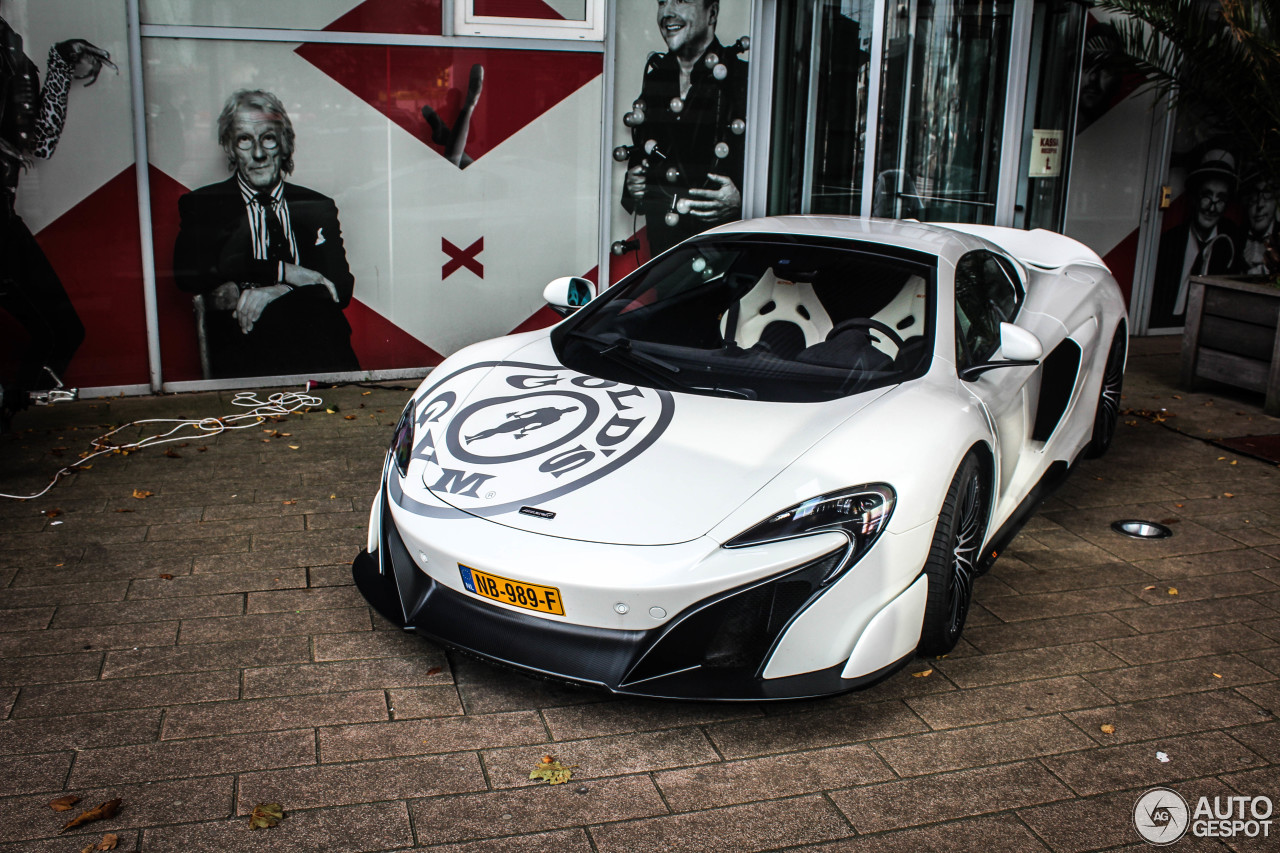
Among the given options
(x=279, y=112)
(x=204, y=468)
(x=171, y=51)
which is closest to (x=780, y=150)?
(x=279, y=112)

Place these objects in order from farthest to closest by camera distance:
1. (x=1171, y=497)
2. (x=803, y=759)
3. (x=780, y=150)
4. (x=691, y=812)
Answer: (x=780, y=150)
(x=1171, y=497)
(x=803, y=759)
(x=691, y=812)

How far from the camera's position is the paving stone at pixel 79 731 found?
3.18 meters

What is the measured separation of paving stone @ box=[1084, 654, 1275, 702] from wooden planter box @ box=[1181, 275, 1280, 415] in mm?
4303

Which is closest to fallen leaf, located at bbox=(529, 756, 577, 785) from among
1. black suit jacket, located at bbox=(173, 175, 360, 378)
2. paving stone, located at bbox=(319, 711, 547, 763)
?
paving stone, located at bbox=(319, 711, 547, 763)

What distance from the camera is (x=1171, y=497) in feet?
19.1

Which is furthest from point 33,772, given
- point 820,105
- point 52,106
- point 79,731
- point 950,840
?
point 820,105

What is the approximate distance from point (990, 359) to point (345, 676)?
2.73 meters

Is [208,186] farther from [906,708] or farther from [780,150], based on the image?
[906,708]

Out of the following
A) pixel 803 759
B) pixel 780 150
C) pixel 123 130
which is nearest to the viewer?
pixel 803 759

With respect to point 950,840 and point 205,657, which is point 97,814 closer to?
point 205,657

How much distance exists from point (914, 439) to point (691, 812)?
55.6 inches

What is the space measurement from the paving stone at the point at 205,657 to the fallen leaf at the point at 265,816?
2.93 ft

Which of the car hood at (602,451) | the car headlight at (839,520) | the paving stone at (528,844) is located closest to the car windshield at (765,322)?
the car hood at (602,451)

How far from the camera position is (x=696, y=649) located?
3.21m
